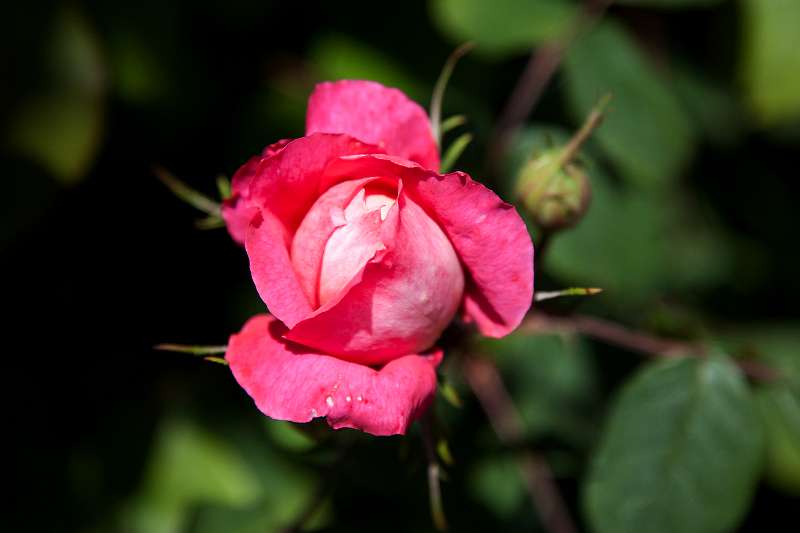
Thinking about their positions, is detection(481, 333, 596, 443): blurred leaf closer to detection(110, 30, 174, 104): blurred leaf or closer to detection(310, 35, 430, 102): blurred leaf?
detection(310, 35, 430, 102): blurred leaf

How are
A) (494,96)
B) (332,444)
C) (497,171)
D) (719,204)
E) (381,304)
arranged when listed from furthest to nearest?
1. (719,204)
2. (494,96)
3. (497,171)
4. (332,444)
5. (381,304)

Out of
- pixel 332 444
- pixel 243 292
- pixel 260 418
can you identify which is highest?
pixel 332 444

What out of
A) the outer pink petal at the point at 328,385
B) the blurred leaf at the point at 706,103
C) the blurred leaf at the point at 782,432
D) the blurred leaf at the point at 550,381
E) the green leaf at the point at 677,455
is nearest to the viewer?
the outer pink petal at the point at 328,385

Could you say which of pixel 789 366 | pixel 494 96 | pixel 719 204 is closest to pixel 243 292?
pixel 494 96

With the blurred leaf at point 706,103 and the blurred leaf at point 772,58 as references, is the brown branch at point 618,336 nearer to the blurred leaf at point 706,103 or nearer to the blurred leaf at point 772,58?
the blurred leaf at point 772,58

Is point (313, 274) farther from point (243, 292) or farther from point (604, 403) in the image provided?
point (604, 403)

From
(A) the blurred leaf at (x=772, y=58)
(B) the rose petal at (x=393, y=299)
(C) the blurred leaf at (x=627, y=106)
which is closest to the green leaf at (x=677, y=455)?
(C) the blurred leaf at (x=627, y=106)

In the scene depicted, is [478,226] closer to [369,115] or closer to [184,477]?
[369,115]

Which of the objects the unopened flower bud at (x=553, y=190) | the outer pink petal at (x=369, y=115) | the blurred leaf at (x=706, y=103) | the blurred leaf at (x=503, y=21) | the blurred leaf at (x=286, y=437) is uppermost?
the outer pink petal at (x=369, y=115)
